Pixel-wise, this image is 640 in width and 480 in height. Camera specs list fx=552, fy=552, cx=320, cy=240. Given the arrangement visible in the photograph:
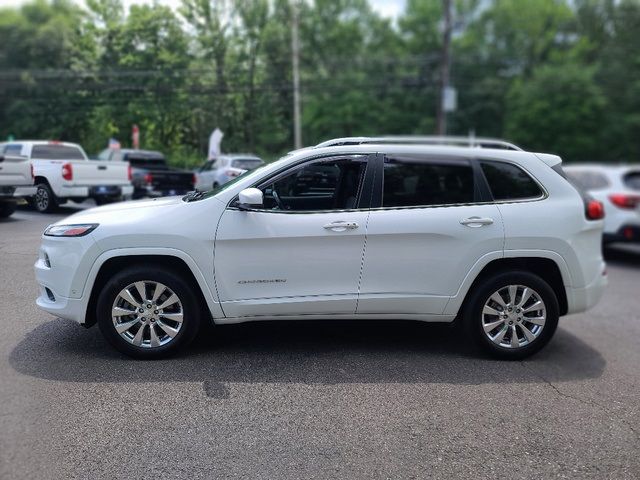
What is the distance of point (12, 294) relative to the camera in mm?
4164

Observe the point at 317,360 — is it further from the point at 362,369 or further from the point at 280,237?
the point at 280,237

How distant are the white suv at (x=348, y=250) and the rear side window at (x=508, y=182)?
16 millimetres

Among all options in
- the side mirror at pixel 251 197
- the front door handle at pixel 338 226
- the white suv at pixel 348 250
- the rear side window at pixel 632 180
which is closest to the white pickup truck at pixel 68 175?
the white suv at pixel 348 250

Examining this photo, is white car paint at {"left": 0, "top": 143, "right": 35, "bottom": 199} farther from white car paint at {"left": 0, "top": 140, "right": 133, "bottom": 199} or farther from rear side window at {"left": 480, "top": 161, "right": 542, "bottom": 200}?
rear side window at {"left": 480, "top": 161, "right": 542, "bottom": 200}

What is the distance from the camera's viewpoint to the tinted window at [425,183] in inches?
186

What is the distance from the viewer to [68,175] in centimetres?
512

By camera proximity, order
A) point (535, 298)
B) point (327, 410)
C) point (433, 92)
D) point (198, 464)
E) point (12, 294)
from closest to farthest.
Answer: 1. point (198, 464)
2. point (327, 410)
3. point (12, 294)
4. point (535, 298)
5. point (433, 92)

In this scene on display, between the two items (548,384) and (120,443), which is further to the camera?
(548,384)

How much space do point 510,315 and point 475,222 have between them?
0.88 metres

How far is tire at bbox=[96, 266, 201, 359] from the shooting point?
4312mm

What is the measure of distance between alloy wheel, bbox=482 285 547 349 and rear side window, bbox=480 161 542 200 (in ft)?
2.67

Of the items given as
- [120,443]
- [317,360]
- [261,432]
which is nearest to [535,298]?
[317,360]

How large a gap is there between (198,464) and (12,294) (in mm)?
2119

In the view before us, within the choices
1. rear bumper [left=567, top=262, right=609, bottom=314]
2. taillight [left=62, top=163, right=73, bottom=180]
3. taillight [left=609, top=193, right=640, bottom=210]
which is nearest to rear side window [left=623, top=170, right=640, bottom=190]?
taillight [left=609, top=193, right=640, bottom=210]
